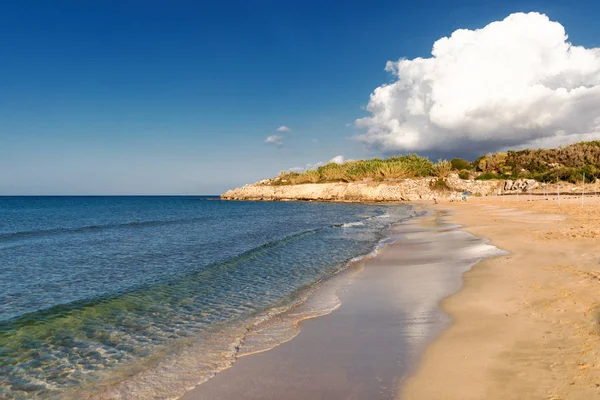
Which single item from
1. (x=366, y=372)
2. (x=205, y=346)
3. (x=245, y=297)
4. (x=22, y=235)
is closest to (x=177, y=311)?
(x=245, y=297)

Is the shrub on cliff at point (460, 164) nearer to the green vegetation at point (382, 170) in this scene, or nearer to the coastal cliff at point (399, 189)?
the green vegetation at point (382, 170)

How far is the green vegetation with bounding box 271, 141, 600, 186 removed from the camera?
76.7 metres

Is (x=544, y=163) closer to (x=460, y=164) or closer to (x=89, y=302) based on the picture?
(x=460, y=164)

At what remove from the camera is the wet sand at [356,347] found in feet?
15.9

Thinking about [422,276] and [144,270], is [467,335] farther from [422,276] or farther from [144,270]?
[144,270]

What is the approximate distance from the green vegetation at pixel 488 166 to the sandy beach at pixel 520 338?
69405 mm

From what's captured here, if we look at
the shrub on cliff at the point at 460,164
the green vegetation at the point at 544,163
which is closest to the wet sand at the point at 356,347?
the green vegetation at the point at 544,163

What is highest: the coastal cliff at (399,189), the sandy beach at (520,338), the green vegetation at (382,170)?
the green vegetation at (382,170)

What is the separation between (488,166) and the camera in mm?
92438

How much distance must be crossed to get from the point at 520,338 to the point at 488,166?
9860 centimetres

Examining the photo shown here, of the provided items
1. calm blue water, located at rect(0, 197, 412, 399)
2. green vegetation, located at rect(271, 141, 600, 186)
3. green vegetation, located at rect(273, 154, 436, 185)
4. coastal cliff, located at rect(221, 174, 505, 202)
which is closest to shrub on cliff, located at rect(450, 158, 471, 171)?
green vegetation, located at rect(271, 141, 600, 186)

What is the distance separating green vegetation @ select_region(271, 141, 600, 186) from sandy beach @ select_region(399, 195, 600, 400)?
228 ft

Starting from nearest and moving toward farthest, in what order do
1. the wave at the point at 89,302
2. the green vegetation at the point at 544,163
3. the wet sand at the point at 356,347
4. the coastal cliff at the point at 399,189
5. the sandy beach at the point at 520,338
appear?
the sandy beach at the point at 520,338 < the wet sand at the point at 356,347 < the wave at the point at 89,302 < the green vegetation at the point at 544,163 < the coastal cliff at the point at 399,189

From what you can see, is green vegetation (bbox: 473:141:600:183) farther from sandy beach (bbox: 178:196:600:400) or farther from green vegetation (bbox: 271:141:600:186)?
sandy beach (bbox: 178:196:600:400)
